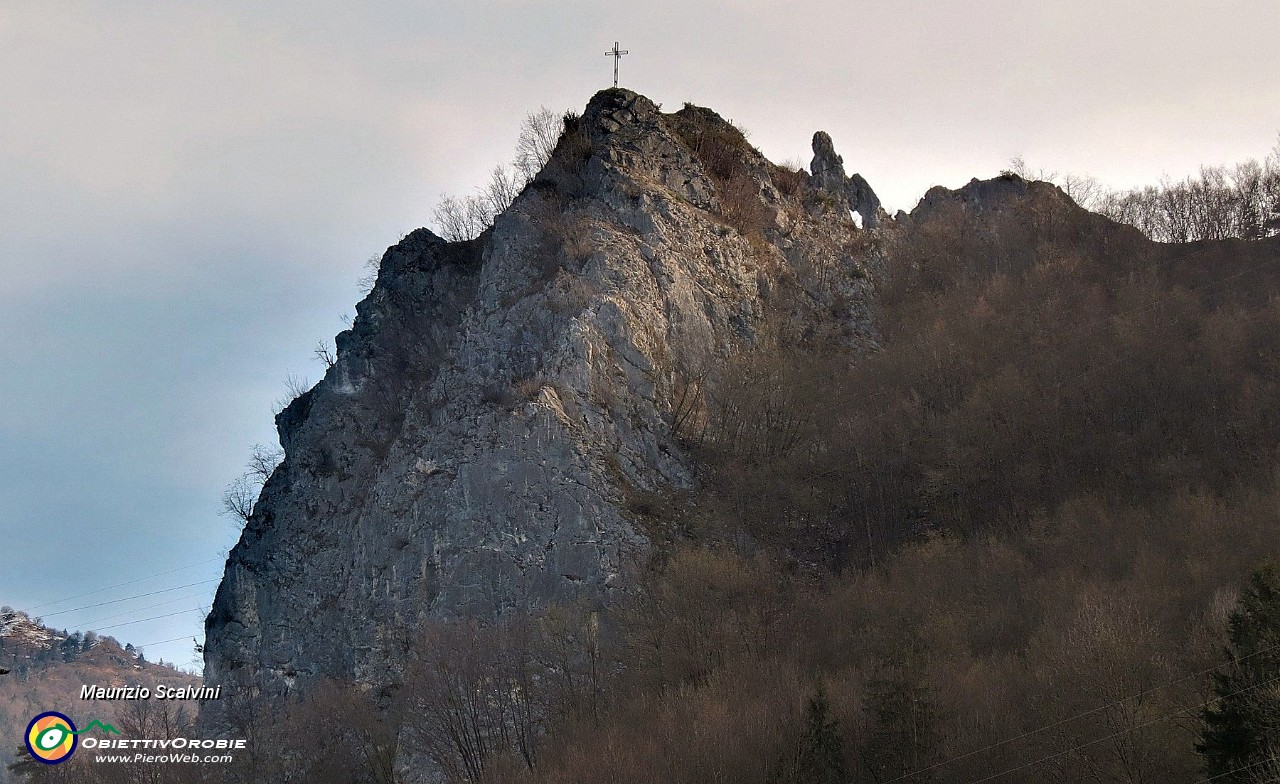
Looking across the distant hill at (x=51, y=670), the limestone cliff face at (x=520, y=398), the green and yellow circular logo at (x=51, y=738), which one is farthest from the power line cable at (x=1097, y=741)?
the distant hill at (x=51, y=670)

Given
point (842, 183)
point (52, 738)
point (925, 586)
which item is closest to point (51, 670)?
point (52, 738)

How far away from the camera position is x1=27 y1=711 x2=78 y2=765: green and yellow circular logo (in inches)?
1788

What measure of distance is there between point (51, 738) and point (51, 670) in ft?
286

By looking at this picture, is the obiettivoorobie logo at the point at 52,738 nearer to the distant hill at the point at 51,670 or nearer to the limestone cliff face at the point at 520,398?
the limestone cliff face at the point at 520,398

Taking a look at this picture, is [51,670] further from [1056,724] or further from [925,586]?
[1056,724]

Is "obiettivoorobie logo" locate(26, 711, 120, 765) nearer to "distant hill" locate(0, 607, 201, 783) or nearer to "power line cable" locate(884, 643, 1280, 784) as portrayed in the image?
"power line cable" locate(884, 643, 1280, 784)

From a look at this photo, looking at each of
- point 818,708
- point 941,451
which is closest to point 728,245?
point 941,451

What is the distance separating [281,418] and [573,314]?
2338 centimetres

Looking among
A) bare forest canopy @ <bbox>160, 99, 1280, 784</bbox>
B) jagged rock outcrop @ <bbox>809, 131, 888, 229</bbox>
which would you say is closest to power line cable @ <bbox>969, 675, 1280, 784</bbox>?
bare forest canopy @ <bbox>160, 99, 1280, 784</bbox>

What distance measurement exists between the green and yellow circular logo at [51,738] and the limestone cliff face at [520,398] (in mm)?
6186

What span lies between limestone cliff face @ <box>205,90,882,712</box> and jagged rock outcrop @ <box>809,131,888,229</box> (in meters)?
10.9

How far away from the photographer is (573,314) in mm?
50031

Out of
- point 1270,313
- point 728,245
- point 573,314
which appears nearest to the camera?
point 573,314

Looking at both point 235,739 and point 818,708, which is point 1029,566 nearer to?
point 818,708
